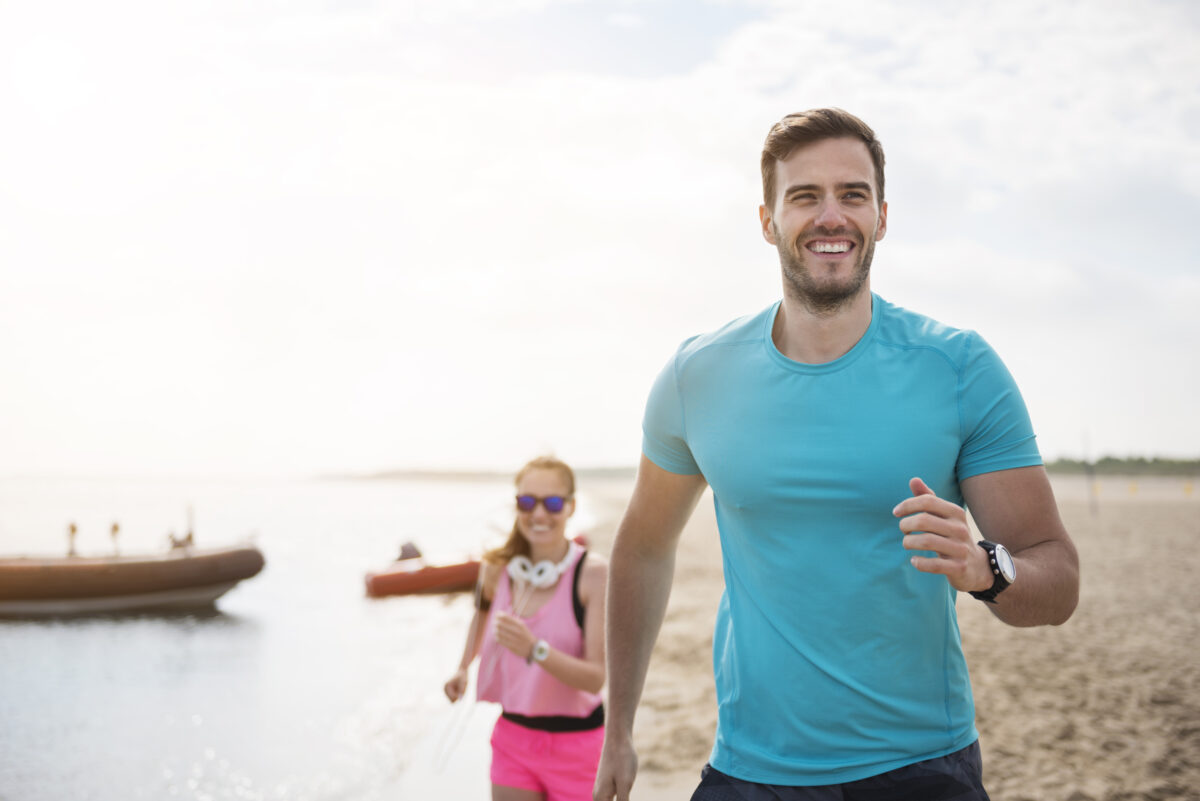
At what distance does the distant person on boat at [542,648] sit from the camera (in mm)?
3713

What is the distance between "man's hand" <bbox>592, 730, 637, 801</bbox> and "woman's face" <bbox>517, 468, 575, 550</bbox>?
6.01 ft

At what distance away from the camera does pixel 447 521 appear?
57594 mm

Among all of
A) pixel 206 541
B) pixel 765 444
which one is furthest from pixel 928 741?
pixel 206 541

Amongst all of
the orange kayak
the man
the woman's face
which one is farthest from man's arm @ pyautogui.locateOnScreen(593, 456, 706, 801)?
the orange kayak

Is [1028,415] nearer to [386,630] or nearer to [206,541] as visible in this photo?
[386,630]

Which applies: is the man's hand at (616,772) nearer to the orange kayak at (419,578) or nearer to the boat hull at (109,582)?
the orange kayak at (419,578)

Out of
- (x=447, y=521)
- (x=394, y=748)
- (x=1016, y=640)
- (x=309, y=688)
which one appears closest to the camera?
(x=394, y=748)

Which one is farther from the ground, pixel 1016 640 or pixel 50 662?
pixel 1016 640

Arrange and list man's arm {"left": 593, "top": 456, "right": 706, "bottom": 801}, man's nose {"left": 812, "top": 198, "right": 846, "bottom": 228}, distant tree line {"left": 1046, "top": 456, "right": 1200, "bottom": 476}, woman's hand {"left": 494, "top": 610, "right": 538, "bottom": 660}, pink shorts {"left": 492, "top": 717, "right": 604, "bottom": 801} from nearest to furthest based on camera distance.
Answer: man's nose {"left": 812, "top": 198, "right": 846, "bottom": 228}
man's arm {"left": 593, "top": 456, "right": 706, "bottom": 801}
pink shorts {"left": 492, "top": 717, "right": 604, "bottom": 801}
woman's hand {"left": 494, "top": 610, "right": 538, "bottom": 660}
distant tree line {"left": 1046, "top": 456, "right": 1200, "bottom": 476}

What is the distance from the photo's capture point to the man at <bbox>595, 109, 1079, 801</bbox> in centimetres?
201

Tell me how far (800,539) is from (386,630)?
16645 mm

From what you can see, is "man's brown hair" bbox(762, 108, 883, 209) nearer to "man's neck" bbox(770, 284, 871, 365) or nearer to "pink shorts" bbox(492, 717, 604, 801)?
"man's neck" bbox(770, 284, 871, 365)

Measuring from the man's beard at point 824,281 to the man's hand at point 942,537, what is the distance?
0.65 m

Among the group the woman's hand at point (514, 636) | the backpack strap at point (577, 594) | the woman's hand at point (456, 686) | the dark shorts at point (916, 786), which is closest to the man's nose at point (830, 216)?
the dark shorts at point (916, 786)
